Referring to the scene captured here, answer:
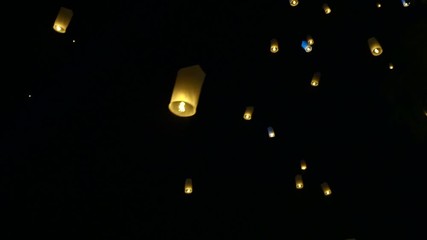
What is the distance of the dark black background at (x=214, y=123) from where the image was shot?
4859 mm

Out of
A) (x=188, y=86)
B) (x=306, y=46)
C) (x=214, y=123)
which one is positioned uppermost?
(x=306, y=46)

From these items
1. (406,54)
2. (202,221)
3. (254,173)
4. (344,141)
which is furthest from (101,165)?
(406,54)

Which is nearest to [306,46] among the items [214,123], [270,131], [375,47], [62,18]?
[375,47]

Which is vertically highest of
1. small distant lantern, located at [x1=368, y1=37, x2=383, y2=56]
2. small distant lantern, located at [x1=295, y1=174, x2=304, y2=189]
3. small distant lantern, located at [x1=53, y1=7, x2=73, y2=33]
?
small distant lantern, located at [x1=368, y1=37, x2=383, y2=56]

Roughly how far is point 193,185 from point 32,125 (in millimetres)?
3271

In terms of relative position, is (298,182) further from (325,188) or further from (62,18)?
(62,18)

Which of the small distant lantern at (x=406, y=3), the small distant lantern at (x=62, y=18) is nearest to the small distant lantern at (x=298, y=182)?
the small distant lantern at (x=406, y=3)

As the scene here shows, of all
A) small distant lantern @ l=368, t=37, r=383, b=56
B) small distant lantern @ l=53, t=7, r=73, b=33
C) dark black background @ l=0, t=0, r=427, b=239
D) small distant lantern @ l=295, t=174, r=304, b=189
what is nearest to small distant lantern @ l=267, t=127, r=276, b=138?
dark black background @ l=0, t=0, r=427, b=239

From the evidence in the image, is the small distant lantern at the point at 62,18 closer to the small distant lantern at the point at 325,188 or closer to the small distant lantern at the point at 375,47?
the small distant lantern at the point at 375,47

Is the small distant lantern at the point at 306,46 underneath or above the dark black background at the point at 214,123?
above

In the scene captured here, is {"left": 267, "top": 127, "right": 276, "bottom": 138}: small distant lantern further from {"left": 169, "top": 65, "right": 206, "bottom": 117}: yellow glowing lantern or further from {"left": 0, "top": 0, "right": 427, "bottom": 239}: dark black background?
{"left": 169, "top": 65, "right": 206, "bottom": 117}: yellow glowing lantern

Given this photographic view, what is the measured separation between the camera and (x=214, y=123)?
6.92 meters

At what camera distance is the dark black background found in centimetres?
486

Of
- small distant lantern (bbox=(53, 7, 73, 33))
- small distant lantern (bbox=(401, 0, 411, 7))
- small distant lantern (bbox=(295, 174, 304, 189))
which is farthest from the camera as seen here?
small distant lantern (bbox=(295, 174, 304, 189))
